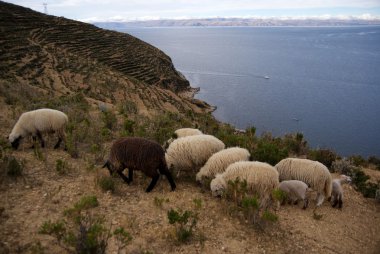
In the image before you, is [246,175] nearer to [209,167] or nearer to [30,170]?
[209,167]

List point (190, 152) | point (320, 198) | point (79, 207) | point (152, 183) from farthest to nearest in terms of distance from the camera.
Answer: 1. point (190, 152)
2. point (320, 198)
3. point (152, 183)
4. point (79, 207)

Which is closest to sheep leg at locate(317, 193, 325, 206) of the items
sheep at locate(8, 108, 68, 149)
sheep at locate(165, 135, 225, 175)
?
sheep at locate(165, 135, 225, 175)

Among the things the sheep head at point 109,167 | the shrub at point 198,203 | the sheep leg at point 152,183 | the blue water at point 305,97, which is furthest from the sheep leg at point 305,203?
the blue water at point 305,97

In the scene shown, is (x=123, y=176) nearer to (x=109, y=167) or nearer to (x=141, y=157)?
(x=109, y=167)

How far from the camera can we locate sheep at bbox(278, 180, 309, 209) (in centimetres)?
727

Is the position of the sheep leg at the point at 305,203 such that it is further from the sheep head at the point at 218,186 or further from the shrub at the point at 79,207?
the shrub at the point at 79,207

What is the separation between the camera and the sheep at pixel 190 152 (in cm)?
817

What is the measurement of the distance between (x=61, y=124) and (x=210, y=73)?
7024cm

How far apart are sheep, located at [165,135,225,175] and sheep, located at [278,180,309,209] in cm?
209

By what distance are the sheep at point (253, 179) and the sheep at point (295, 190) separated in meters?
0.45

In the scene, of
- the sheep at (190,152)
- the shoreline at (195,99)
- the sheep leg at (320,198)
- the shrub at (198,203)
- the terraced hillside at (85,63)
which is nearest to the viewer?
the shrub at (198,203)

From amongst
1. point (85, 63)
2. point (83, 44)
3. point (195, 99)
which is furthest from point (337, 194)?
point (83, 44)

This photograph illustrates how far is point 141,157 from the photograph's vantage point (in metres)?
7.02

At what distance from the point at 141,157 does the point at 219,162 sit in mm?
2059
